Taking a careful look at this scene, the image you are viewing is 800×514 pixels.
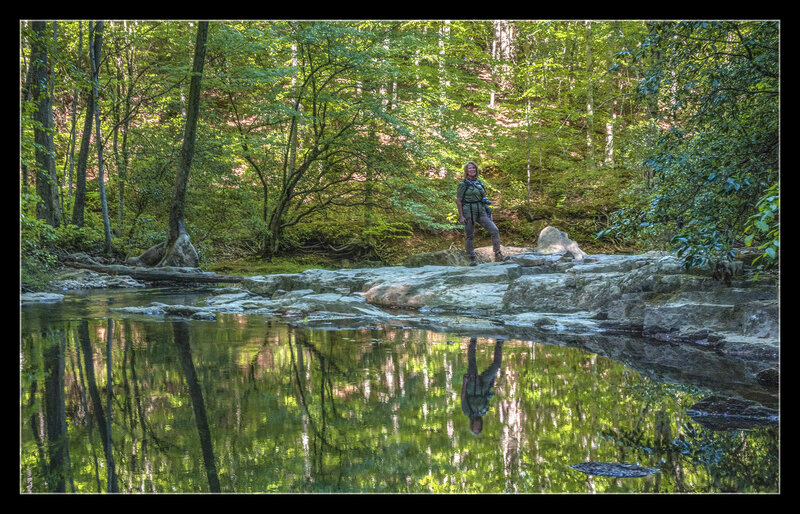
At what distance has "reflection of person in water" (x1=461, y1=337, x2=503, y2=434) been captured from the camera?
239 cm

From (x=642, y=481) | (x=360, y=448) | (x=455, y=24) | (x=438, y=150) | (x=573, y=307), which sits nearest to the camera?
(x=642, y=481)

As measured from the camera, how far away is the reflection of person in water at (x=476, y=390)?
2.39 meters

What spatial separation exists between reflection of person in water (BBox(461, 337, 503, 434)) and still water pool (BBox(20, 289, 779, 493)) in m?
0.01

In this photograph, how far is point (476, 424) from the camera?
229cm

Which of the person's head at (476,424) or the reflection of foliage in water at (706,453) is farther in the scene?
the person's head at (476,424)

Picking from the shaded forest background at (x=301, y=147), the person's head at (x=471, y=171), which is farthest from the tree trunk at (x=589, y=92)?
the person's head at (x=471, y=171)

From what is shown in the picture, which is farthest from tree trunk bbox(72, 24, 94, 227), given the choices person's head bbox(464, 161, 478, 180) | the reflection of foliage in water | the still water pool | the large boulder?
the reflection of foliage in water

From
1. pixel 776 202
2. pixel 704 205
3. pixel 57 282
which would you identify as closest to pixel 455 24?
pixel 57 282

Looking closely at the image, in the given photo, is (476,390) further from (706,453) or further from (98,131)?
(98,131)

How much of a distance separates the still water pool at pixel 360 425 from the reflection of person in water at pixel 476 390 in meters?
0.01

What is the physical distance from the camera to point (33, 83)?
416 inches

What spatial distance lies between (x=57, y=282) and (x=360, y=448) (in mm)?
10537

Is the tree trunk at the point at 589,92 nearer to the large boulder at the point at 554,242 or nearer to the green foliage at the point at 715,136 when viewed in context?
the large boulder at the point at 554,242
